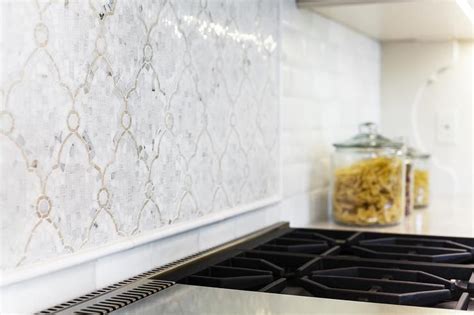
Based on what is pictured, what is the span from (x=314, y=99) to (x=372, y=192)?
0.31 m

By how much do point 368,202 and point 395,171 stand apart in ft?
0.34

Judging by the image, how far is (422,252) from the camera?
1.35 m

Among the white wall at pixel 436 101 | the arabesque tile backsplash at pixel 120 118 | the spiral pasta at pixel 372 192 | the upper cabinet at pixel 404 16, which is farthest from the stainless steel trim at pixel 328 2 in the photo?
the white wall at pixel 436 101

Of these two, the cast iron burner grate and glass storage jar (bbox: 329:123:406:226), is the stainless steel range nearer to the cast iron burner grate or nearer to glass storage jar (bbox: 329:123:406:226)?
the cast iron burner grate

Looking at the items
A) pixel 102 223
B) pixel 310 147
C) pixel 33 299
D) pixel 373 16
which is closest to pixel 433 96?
pixel 373 16

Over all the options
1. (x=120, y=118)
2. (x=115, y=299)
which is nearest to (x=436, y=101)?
(x=120, y=118)

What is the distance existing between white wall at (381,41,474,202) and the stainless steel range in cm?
94

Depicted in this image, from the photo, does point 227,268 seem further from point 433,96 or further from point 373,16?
point 433,96

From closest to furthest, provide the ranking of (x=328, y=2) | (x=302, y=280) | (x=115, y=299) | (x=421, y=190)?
(x=115, y=299)
(x=302, y=280)
(x=328, y=2)
(x=421, y=190)

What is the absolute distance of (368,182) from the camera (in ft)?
5.60

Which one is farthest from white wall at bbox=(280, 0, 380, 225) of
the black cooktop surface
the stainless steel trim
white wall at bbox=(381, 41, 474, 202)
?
the black cooktop surface

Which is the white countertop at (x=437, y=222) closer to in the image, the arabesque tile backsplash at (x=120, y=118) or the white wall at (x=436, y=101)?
the white wall at (x=436, y=101)

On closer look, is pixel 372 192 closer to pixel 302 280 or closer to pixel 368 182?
pixel 368 182

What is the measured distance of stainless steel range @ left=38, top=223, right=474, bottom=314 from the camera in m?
0.88
